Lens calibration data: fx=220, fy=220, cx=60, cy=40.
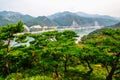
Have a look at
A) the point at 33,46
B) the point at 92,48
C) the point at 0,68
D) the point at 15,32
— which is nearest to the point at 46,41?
the point at 33,46

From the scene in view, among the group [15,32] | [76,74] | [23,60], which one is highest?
[15,32]

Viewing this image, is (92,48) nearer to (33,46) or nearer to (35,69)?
(33,46)

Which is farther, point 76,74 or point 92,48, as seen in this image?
point 76,74

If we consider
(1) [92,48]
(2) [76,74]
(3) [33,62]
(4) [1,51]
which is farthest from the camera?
(3) [33,62]

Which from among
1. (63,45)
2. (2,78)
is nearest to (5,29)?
(2,78)

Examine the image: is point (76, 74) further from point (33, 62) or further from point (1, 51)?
point (1, 51)

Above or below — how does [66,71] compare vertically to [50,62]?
below

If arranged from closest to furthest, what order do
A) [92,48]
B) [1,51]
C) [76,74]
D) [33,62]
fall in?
[92,48], [1,51], [76,74], [33,62]
